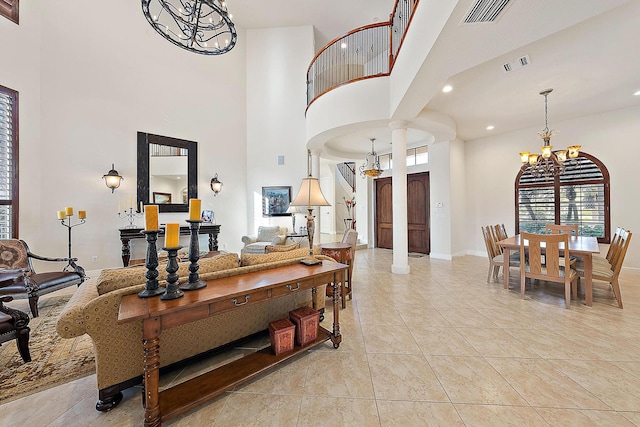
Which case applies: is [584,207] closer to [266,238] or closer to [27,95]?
[266,238]

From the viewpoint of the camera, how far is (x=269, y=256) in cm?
226

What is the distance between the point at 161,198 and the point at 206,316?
15.9ft

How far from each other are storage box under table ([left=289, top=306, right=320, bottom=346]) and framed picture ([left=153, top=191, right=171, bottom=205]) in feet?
15.2

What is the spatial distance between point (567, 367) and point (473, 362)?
0.68 m

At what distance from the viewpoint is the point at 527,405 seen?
5.09ft

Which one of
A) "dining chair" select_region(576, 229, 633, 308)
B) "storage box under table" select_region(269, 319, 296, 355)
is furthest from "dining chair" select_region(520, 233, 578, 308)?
"storage box under table" select_region(269, 319, 296, 355)

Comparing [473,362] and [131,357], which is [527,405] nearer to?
[473,362]

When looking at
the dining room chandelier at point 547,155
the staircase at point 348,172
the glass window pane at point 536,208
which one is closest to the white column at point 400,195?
the dining room chandelier at point 547,155

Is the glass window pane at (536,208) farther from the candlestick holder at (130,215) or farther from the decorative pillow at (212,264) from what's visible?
the candlestick holder at (130,215)

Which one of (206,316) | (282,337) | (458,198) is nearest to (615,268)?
(458,198)

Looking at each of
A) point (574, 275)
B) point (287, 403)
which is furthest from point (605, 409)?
point (574, 275)

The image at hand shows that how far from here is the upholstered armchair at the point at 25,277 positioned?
2.75 meters

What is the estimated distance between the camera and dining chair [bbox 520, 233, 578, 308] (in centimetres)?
304

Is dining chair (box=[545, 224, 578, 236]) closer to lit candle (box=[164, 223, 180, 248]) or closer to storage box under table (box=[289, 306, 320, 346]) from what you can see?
storage box under table (box=[289, 306, 320, 346])
